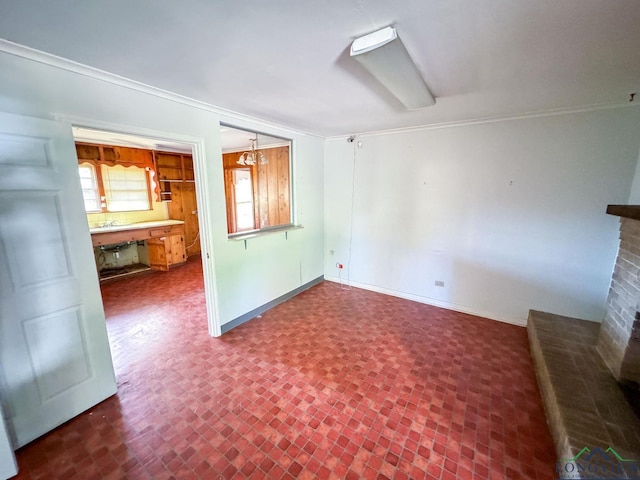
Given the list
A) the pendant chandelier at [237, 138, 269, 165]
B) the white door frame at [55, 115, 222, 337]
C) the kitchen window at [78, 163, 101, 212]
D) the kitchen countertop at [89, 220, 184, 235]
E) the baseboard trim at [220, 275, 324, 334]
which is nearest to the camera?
the white door frame at [55, 115, 222, 337]

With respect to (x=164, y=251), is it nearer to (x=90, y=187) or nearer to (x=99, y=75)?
(x=90, y=187)

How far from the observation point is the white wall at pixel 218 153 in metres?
1.50

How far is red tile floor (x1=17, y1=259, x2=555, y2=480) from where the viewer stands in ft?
4.87

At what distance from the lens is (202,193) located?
250cm

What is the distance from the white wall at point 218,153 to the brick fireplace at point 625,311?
10.8 feet

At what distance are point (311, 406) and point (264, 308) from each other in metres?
1.69

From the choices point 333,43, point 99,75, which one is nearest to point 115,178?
point 99,75

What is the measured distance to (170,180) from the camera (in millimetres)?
5395

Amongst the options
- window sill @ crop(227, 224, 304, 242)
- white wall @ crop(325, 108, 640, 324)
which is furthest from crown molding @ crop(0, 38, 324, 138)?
white wall @ crop(325, 108, 640, 324)

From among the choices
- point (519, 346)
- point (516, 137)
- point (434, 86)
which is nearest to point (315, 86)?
point (434, 86)

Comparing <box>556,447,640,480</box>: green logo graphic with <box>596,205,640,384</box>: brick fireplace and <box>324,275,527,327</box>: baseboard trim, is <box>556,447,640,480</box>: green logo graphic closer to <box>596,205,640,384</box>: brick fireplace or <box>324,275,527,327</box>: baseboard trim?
<box>596,205,640,384</box>: brick fireplace

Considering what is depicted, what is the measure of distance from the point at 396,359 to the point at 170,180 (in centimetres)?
555

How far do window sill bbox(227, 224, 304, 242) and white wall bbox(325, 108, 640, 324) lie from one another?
3.08 ft

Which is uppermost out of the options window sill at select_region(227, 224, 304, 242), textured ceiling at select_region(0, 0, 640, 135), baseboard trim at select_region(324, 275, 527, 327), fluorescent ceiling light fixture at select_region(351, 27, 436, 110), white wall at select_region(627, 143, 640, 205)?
textured ceiling at select_region(0, 0, 640, 135)
